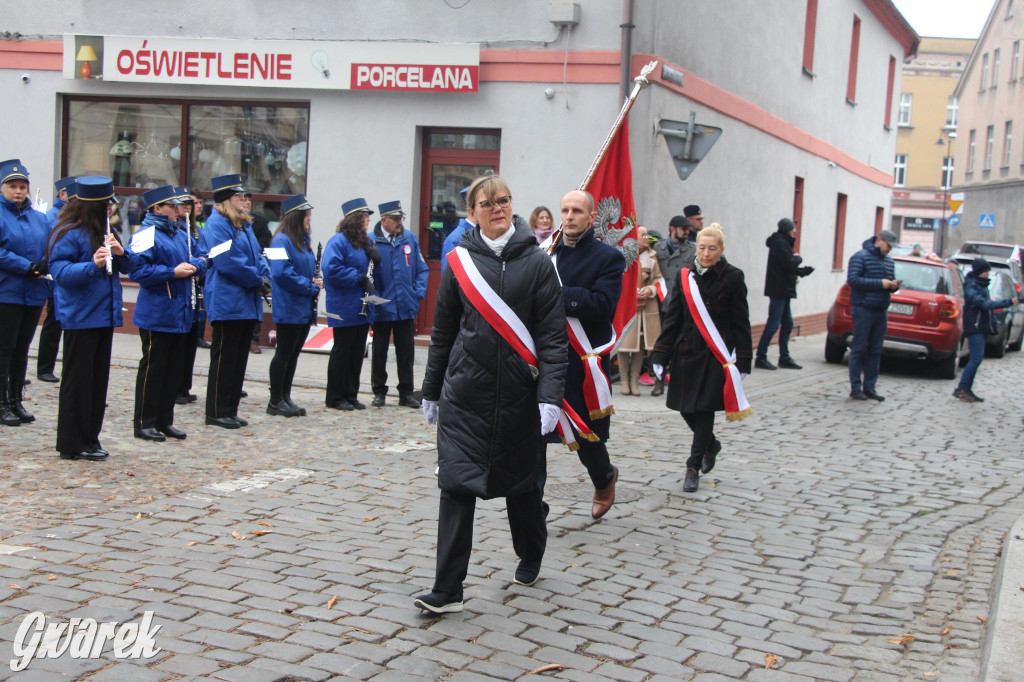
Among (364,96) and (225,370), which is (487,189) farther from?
(364,96)

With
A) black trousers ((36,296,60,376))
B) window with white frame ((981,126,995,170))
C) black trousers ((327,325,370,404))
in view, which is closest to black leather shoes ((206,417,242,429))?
black trousers ((327,325,370,404))

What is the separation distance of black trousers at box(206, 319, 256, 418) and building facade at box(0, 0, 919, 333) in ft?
17.1

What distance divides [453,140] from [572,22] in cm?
211

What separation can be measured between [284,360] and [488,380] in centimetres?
539

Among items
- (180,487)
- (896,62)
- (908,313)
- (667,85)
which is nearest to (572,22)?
(667,85)

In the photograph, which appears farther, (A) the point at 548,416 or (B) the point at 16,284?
(B) the point at 16,284

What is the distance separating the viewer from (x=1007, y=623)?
4617 millimetres

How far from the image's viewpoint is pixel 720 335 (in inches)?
292

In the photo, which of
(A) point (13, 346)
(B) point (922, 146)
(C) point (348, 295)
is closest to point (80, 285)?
(A) point (13, 346)

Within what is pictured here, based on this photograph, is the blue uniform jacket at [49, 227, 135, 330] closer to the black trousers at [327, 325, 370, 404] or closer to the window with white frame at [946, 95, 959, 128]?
the black trousers at [327, 325, 370, 404]

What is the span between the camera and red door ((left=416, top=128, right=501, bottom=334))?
45.3ft

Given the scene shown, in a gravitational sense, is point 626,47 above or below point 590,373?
above

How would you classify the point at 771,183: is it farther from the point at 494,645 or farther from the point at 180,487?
the point at 494,645

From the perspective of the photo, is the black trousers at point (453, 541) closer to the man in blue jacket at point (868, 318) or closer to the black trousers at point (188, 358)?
the black trousers at point (188, 358)
